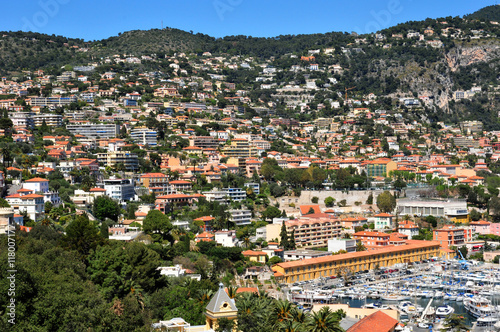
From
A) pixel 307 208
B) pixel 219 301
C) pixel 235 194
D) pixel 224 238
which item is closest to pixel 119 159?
pixel 235 194

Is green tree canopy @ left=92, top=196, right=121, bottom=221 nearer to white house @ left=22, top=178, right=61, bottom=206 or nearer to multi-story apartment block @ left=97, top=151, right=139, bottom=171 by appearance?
white house @ left=22, top=178, right=61, bottom=206

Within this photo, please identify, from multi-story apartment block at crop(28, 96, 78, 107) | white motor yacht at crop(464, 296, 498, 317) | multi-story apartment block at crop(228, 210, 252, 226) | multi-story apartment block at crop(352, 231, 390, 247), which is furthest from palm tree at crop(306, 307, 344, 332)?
multi-story apartment block at crop(28, 96, 78, 107)

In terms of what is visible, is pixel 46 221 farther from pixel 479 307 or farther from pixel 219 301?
pixel 479 307

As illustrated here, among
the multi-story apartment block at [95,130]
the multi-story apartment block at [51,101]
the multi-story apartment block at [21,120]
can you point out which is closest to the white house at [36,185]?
the multi-story apartment block at [21,120]

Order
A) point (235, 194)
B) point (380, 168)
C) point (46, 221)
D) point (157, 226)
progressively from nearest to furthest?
point (46, 221) → point (157, 226) → point (235, 194) → point (380, 168)

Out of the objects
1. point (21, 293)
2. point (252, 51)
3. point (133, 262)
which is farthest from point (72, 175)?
point (252, 51)
